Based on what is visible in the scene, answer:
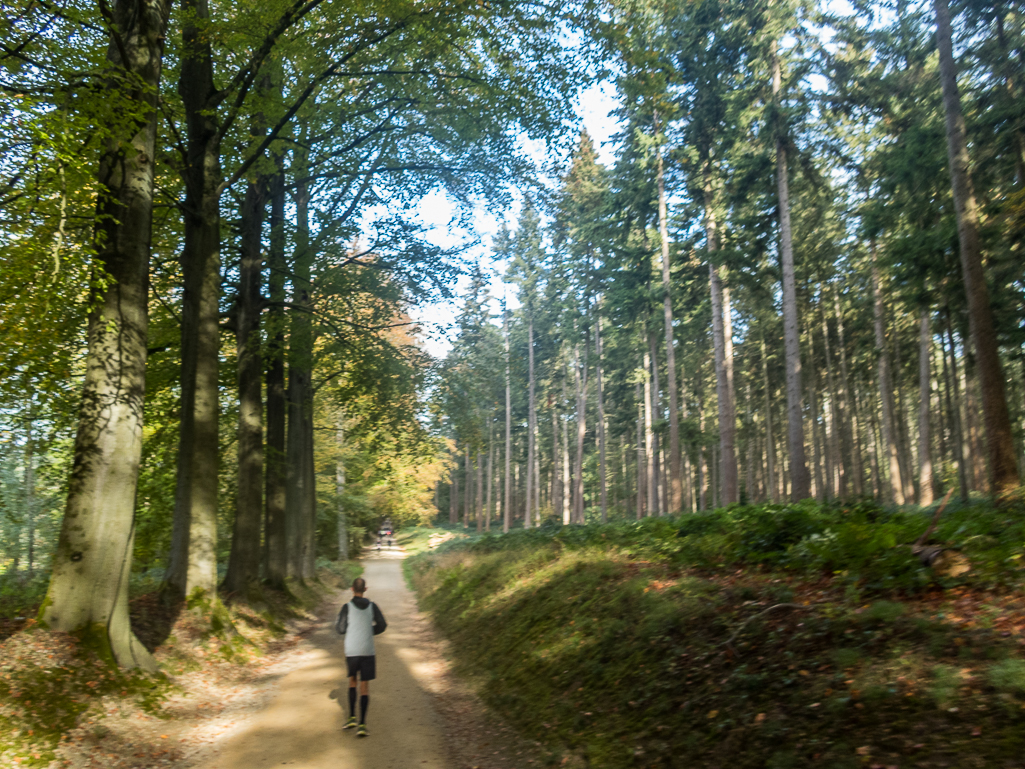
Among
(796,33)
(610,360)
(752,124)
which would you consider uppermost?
(796,33)

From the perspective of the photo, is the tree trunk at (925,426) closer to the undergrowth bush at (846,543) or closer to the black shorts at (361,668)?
the undergrowth bush at (846,543)

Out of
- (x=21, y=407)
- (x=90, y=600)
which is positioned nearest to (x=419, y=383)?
(x=21, y=407)

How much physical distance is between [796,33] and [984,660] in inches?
834

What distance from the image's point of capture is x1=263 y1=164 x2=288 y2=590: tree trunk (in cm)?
1786

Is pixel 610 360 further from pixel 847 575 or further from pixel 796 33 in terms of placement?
pixel 847 575

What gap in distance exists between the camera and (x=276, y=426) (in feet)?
62.2

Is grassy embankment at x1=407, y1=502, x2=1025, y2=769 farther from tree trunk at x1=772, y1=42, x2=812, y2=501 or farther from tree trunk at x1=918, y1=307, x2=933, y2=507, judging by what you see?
tree trunk at x1=918, y1=307, x2=933, y2=507

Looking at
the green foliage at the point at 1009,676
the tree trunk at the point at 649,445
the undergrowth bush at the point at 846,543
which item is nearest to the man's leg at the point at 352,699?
the undergrowth bush at the point at 846,543

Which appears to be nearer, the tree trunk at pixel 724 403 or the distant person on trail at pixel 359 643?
the distant person on trail at pixel 359 643

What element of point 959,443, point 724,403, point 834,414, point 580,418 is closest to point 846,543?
point 959,443

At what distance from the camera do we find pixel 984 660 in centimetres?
460

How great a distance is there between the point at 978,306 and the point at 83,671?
14.3 m

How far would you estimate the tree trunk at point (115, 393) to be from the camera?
7715 mm

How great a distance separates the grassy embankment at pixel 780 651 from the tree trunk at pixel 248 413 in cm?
682
